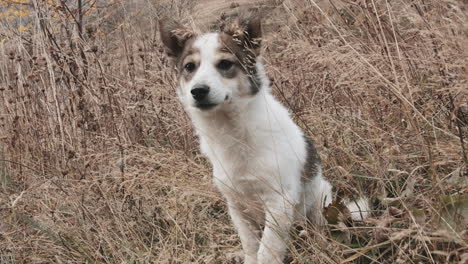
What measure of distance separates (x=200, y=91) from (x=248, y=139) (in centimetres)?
39

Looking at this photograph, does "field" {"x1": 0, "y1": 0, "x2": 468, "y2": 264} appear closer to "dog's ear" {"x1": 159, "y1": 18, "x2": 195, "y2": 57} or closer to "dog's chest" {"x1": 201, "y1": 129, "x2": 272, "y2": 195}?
"dog's chest" {"x1": 201, "y1": 129, "x2": 272, "y2": 195}

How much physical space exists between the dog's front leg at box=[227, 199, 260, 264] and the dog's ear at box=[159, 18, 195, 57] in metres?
1.02

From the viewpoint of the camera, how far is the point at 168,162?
128 inches

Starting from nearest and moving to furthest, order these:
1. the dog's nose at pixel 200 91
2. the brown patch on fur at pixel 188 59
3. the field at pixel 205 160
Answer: the field at pixel 205 160, the dog's nose at pixel 200 91, the brown patch on fur at pixel 188 59

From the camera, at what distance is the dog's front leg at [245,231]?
2.97 metres

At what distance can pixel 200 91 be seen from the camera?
2.77m

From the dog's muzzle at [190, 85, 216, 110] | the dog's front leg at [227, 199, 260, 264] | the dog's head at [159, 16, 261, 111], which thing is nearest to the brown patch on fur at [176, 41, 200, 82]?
the dog's head at [159, 16, 261, 111]

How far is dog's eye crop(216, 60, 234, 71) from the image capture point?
2.97 m

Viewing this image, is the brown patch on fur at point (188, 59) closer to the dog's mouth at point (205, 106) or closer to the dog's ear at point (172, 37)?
the dog's ear at point (172, 37)

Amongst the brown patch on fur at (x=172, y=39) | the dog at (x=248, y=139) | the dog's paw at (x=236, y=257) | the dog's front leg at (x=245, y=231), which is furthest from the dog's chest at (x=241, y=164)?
the brown patch on fur at (x=172, y=39)

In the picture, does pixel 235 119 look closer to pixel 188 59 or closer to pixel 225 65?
pixel 225 65

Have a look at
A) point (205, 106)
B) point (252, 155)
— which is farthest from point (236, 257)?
point (205, 106)

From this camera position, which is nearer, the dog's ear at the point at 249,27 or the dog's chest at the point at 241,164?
the dog's chest at the point at 241,164

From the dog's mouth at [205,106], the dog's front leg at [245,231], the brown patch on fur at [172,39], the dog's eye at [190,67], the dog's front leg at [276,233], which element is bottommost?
the dog's front leg at [245,231]
